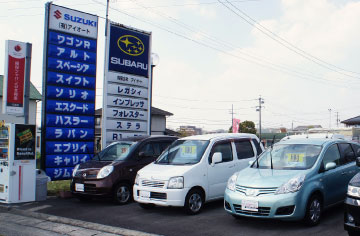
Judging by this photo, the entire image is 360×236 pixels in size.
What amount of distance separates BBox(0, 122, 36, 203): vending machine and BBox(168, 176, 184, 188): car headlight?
4272 millimetres

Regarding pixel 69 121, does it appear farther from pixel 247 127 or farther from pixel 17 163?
pixel 247 127

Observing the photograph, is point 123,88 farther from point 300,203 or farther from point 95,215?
point 300,203

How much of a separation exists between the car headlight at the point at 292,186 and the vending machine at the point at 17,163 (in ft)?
21.8

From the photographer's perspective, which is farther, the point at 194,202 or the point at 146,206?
the point at 146,206

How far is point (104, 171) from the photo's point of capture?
912cm

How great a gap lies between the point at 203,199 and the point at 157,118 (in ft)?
116

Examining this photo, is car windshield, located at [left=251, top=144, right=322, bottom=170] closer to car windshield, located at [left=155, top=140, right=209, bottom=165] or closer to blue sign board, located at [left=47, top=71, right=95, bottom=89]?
car windshield, located at [left=155, top=140, right=209, bottom=165]

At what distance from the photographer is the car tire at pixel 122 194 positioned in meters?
9.20

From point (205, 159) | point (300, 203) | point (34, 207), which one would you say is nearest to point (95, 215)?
point (34, 207)

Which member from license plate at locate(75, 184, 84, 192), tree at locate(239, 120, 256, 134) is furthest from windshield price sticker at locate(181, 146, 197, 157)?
tree at locate(239, 120, 256, 134)

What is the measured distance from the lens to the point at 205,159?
322 inches

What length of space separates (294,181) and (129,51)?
876cm

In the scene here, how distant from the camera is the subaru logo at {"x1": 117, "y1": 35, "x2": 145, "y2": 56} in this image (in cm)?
1308

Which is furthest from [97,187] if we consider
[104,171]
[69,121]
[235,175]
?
[235,175]
